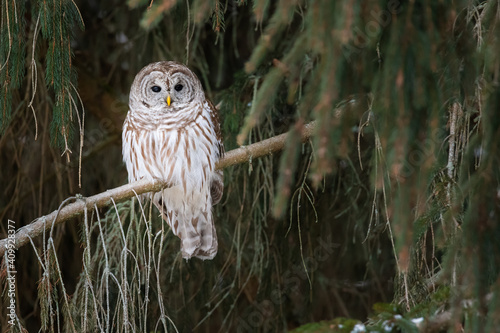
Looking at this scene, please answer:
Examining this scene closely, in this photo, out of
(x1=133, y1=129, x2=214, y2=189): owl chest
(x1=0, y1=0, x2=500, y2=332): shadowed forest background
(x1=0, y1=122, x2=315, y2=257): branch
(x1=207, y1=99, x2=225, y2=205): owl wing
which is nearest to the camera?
(x1=0, y1=0, x2=500, y2=332): shadowed forest background

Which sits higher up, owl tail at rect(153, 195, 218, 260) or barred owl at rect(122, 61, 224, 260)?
barred owl at rect(122, 61, 224, 260)

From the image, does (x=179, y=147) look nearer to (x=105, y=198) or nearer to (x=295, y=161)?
(x=105, y=198)

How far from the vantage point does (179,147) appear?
3680 millimetres

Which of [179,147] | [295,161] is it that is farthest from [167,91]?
[295,161]

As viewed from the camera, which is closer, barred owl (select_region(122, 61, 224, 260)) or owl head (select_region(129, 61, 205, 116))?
barred owl (select_region(122, 61, 224, 260))

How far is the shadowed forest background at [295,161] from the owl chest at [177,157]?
8.0 inches

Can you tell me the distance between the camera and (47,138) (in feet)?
13.0

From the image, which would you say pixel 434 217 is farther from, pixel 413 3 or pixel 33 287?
pixel 33 287

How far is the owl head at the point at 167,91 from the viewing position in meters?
3.81

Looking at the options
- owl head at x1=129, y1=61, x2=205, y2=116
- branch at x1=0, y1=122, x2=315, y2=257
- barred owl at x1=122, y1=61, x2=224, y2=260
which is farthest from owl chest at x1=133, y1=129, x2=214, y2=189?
branch at x1=0, y1=122, x2=315, y2=257

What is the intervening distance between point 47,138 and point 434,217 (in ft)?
7.86

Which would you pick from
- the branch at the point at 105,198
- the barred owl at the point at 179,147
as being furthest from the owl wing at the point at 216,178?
the branch at the point at 105,198

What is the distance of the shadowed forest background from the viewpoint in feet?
4.91

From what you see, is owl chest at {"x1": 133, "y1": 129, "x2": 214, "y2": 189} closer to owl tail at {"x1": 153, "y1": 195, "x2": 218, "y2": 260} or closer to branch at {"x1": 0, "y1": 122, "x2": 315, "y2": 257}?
owl tail at {"x1": 153, "y1": 195, "x2": 218, "y2": 260}
